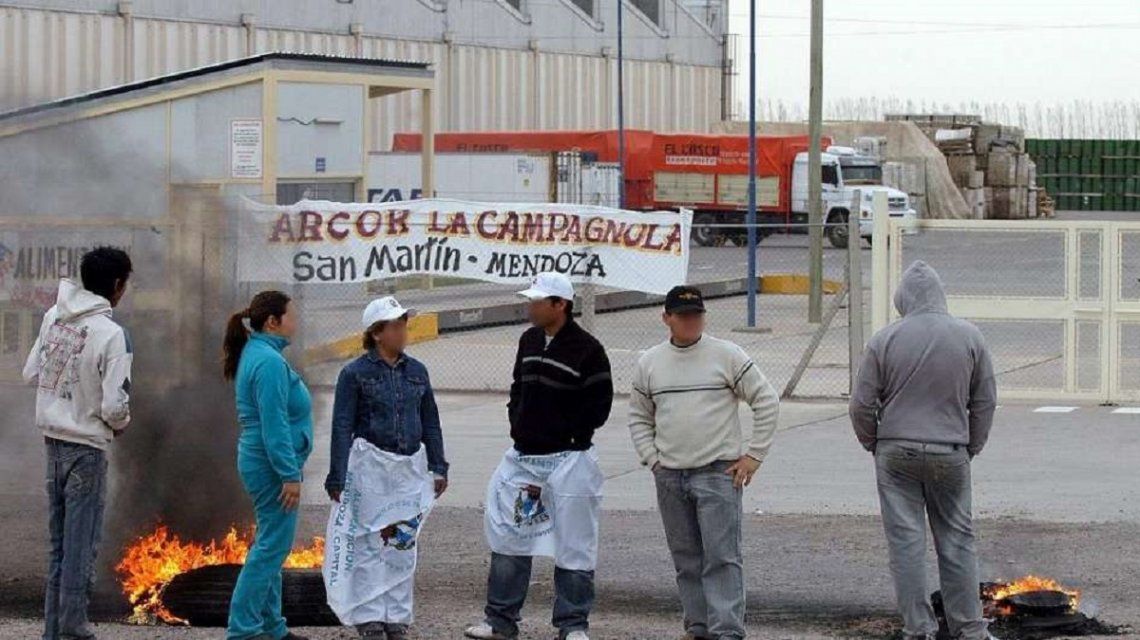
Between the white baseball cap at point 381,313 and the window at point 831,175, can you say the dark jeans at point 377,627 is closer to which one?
the white baseball cap at point 381,313

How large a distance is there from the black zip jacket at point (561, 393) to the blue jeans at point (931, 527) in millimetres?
1209

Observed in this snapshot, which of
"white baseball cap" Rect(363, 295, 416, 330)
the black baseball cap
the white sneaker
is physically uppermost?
the black baseball cap

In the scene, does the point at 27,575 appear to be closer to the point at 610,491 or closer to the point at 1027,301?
the point at 610,491

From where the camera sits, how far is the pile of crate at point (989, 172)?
187ft

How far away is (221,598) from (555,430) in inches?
69.7

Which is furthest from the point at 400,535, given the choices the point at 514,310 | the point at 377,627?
the point at 514,310

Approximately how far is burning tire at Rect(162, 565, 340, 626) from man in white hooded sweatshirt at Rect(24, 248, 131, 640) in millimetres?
693

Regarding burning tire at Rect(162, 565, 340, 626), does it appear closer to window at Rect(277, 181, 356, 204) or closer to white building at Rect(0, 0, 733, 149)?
window at Rect(277, 181, 356, 204)

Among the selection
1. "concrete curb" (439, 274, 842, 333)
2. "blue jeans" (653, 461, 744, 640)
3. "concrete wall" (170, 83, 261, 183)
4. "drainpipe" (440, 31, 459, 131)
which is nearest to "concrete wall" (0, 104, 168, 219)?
"blue jeans" (653, 461, 744, 640)

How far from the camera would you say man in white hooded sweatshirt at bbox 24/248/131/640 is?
23.6 feet

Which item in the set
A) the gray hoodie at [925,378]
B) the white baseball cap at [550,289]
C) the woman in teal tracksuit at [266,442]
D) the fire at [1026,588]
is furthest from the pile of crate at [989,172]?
the woman in teal tracksuit at [266,442]

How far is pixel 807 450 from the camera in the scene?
1354 cm

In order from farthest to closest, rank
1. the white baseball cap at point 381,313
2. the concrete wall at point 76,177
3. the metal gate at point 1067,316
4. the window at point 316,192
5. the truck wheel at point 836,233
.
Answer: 1. the truck wheel at point 836,233
2. the window at point 316,192
3. the metal gate at point 1067,316
4. the concrete wall at point 76,177
5. the white baseball cap at point 381,313

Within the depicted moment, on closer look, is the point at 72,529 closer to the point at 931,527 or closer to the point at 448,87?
the point at 931,527
